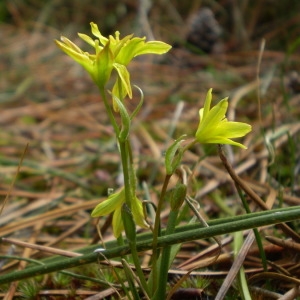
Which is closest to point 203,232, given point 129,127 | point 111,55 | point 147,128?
point 129,127

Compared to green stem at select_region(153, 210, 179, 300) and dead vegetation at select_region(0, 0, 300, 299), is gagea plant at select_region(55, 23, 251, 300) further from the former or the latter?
dead vegetation at select_region(0, 0, 300, 299)

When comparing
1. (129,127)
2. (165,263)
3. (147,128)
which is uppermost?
(129,127)

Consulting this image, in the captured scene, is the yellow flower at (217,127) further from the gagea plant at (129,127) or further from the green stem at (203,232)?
the green stem at (203,232)

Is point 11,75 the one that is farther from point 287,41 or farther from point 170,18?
point 287,41

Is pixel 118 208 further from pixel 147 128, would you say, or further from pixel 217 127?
pixel 147 128

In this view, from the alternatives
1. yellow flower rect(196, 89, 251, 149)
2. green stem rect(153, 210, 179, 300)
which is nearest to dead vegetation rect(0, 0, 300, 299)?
green stem rect(153, 210, 179, 300)

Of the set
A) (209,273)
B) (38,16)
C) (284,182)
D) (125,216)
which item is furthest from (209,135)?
(38,16)

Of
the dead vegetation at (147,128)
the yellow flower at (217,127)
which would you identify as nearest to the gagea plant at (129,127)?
the yellow flower at (217,127)
